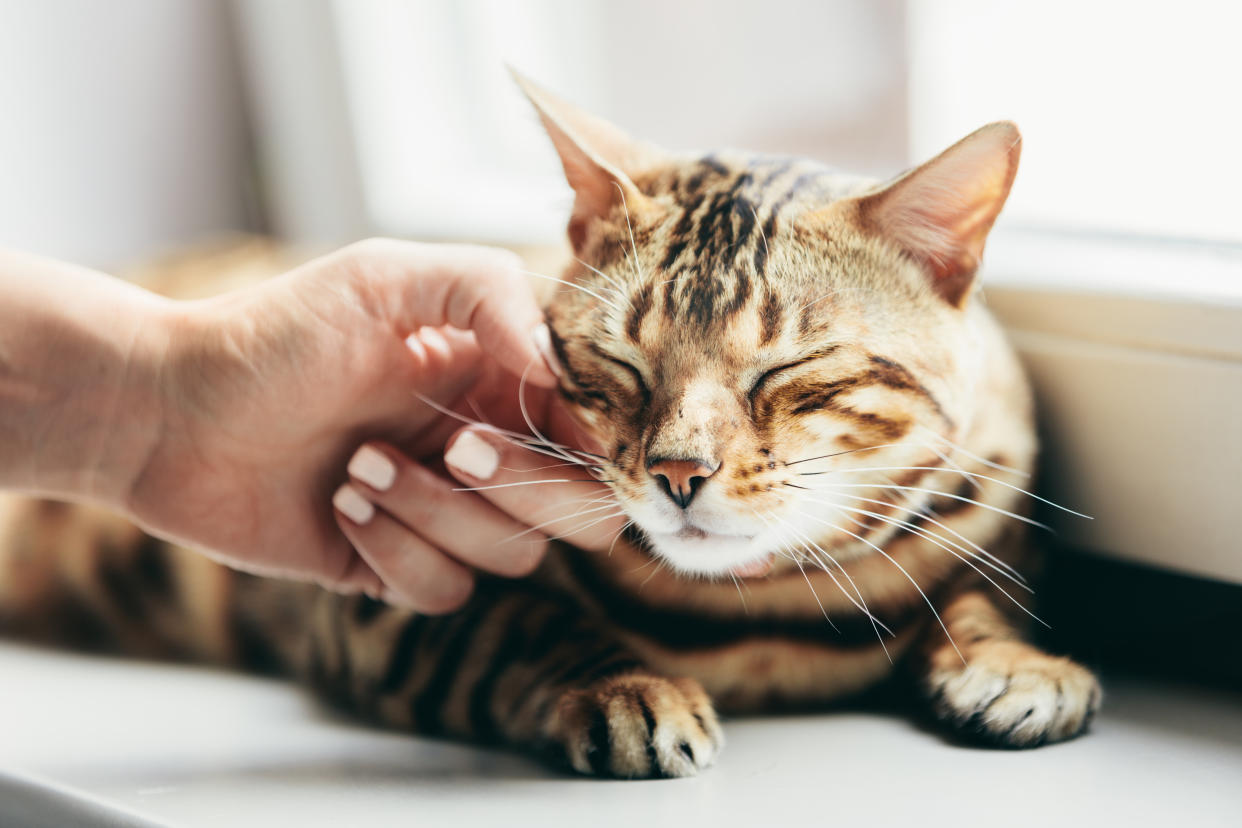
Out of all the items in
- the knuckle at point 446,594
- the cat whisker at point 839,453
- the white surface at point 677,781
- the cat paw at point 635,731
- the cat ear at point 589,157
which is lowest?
the white surface at point 677,781

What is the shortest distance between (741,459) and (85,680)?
0.74m

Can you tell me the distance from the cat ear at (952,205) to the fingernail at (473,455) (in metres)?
0.34

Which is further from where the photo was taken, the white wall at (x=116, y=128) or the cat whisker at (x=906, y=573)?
the white wall at (x=116, y=128)

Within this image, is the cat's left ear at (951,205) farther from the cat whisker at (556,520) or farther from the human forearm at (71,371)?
the human forearm at (71,371)

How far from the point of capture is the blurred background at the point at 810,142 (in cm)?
94

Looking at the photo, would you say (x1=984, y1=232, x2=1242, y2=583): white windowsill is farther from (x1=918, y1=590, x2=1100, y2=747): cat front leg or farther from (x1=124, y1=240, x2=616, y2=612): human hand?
(x1=124, y1=240, x2=616, y2=612): human hand

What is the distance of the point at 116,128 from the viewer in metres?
1.66

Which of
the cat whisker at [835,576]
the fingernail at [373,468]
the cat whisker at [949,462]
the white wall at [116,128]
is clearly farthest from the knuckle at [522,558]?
the white wall at [116,128]

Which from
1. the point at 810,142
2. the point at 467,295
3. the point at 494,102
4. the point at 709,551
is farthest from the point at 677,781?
the point at 494,102

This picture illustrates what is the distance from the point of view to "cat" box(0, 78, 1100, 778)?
77cm

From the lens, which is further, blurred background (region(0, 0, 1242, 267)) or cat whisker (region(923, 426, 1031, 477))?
blurred background (region(0, 0, 1242, 267))

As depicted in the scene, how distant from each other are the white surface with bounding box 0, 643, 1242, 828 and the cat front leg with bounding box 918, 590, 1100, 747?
0.05ft

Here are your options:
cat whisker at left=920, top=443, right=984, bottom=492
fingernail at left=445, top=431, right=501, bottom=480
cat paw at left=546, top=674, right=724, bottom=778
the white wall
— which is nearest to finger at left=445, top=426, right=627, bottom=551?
fingernail at left=445, top=431, right=501, bottom=480

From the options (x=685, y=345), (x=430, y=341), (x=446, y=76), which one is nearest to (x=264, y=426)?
(x=430, y=341)
